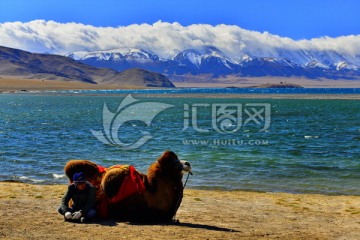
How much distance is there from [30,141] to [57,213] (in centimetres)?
1948

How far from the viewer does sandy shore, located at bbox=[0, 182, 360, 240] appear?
330 inches

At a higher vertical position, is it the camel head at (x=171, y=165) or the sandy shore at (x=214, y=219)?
the camel head at (x=171, y=165)

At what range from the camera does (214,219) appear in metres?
9.88

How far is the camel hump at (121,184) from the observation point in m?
9.31

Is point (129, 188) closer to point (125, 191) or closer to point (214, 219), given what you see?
point (125, 191)

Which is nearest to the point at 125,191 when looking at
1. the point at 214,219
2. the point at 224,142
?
the point at 214,219

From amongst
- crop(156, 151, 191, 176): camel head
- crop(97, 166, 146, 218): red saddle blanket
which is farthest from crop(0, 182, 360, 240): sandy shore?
crop(156, 151, 191, 176): camel head

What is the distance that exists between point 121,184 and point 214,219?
191cm

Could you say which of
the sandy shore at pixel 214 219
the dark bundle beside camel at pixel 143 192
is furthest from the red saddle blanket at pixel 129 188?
the sandy shore at pixel 214 219

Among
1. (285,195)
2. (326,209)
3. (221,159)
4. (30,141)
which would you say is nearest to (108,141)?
(30,141)

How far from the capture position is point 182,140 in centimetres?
3045

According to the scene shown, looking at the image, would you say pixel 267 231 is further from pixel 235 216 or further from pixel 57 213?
pixel 57 213

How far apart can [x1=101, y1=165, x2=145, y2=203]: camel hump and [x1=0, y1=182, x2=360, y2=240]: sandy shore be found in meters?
0.47

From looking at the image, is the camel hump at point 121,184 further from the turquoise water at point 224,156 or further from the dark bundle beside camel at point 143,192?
the turquoise water at point 224,156
